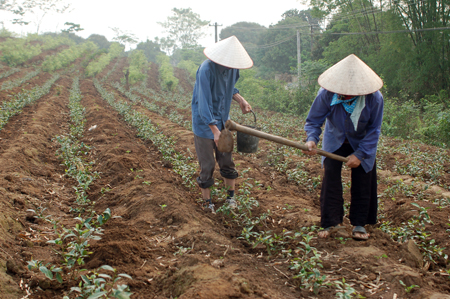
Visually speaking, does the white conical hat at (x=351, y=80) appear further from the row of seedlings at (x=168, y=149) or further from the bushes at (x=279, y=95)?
the bushes at (x=279, y=95)

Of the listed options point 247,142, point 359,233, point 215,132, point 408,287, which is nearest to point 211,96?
point 215,132

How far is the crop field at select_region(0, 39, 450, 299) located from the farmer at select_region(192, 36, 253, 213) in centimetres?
25

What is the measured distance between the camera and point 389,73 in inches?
564

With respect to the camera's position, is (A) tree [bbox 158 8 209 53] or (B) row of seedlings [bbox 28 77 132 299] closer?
(B) row of seedlings [bbox 28 77 132 299]

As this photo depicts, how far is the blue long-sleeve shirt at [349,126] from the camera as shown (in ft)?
9.41

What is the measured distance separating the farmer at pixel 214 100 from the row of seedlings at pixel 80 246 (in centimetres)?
119

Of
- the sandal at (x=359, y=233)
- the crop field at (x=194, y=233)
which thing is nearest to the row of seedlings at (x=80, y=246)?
the crop field at (x=194, y=233)

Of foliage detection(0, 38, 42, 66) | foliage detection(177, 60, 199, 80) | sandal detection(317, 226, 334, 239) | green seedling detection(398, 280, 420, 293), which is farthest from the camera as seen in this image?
foliage detection(177, 60, 199, 80)

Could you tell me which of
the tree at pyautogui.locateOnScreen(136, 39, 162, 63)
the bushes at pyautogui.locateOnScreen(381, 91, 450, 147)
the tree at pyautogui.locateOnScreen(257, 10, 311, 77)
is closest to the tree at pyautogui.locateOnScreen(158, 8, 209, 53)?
the tree at pyautogui.locateOnScreen(136, 39, 162, 63)

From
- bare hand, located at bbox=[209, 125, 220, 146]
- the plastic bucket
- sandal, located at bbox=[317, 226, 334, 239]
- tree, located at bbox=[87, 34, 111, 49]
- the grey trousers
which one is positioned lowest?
sandal, located at bbox=[317, 226, 334, 239]

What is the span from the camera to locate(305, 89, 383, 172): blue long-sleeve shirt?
9.41ft

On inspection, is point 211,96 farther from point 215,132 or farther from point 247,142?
point 247,142

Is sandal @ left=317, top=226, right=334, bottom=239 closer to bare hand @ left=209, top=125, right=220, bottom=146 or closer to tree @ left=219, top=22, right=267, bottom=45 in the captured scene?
bare hand @ left=209, top=125, right=220, bottom=146

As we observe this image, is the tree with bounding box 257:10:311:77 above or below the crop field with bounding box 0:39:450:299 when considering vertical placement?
above
